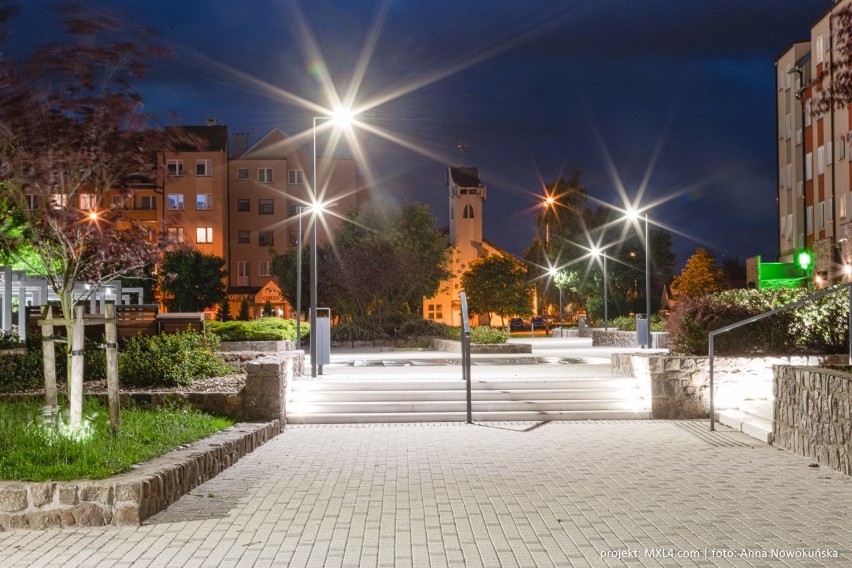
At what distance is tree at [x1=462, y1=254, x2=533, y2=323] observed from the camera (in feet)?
246

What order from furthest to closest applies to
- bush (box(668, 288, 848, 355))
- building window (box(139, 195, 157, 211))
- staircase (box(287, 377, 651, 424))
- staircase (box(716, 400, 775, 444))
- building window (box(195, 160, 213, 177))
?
1. building window (box(139, 195, 157, 211))
2. building window (box(195, 160, 213, 177))
3. bush (box(668, 288, 848, 355))
4. staircase (box(287, 377, 651, 424))
5. staircase (box(716, 400, 775, 444))

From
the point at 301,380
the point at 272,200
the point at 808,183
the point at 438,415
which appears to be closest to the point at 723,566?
the point at 438,415

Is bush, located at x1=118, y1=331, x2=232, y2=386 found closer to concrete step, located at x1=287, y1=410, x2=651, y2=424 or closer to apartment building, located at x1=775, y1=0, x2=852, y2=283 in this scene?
concrete step, located at x1=287, y1=410, x2=651, y2=424

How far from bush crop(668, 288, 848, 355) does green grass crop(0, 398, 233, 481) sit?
822 cm

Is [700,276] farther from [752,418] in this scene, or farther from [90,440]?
[90,440]

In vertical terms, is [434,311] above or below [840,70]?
below

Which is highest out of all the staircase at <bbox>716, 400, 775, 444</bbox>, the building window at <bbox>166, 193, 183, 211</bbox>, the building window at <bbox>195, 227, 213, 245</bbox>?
the building window at <bbox>166, 193, 183, 211</bbox>

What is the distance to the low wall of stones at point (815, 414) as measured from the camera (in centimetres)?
1024

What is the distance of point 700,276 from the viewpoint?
7394cm

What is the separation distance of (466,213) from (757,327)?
73.3 meters

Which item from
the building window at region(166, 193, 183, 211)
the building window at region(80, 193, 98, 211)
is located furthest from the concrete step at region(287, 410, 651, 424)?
the building window at region(166, 193, 183, 211)

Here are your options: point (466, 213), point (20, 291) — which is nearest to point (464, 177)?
point (466, 213)

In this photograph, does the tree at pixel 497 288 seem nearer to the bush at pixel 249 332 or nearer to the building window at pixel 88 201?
the bush at pixel 249 332

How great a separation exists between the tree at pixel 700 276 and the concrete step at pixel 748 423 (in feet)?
190
